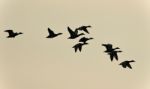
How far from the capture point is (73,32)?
38.9m

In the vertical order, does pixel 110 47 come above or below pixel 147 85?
above

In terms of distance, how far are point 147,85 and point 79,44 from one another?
22.3 ft

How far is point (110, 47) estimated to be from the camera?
4006 centimetres

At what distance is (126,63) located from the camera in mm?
41625

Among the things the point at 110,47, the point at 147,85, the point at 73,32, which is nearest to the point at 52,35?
the point at 73,32

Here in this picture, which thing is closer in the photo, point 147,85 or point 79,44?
point 79,44

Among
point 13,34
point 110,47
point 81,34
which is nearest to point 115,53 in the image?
point 110,47

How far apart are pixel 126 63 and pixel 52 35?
598 cm

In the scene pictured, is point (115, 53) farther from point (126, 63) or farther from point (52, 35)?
point (52, 35)

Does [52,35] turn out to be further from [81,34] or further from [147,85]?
[147,85]

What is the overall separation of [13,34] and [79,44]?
460 centimetres

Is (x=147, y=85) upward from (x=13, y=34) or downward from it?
downward

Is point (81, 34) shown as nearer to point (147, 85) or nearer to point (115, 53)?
point (115, 53)

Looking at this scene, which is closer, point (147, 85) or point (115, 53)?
point (115, 53)
